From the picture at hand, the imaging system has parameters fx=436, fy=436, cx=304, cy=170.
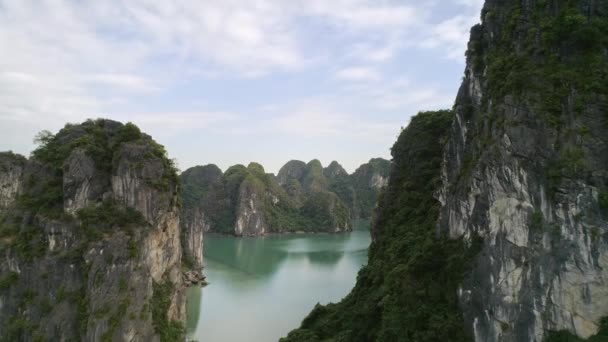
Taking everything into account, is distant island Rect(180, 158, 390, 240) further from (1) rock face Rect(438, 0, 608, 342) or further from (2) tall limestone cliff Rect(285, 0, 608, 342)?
(1) rock face Rect(438, 0, 608, 342)

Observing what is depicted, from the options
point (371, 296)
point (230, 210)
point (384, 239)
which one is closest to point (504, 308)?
point (371, 296)

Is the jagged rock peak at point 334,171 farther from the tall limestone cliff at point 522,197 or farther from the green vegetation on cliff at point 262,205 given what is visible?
the tall limestone cliff at point 522,197

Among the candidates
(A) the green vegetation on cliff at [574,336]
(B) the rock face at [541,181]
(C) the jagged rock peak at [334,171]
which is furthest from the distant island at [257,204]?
(A) the green vegetation on cliff at [574,336]

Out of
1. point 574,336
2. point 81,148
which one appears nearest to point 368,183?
point 81,148

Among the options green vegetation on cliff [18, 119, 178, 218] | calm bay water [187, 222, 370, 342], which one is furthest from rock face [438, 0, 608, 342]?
calm bay water [187, 222, 370, 342]

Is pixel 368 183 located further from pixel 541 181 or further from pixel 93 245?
pixel 541 181

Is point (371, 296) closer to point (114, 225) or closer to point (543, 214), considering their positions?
point (543, 214)
